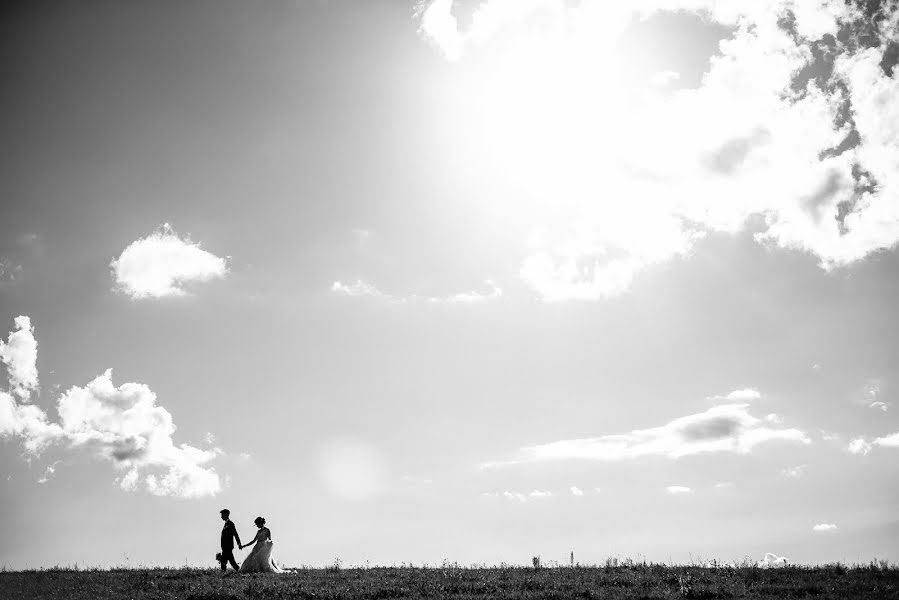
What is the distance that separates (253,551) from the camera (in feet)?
92.1

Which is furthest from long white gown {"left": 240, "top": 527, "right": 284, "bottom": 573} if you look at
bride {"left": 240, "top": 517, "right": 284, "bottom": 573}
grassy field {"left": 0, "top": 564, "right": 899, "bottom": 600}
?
grassy field {"left": 0, "top": 564, "right": 899, "bottom": 600}

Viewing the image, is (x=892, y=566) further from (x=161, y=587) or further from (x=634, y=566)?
(x=161, y=587)

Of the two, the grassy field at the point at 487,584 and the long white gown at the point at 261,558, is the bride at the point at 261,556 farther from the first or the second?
the grassy field at the point at 487,584

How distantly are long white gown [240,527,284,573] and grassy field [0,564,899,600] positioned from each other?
1.49 m

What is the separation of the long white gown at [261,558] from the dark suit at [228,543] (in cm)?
101

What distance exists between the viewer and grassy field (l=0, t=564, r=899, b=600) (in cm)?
2047

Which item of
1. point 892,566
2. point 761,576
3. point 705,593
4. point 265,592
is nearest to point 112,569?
point 265,592

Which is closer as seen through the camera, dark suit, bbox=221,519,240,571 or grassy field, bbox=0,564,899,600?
grassy field, bbox=0,564,899,600

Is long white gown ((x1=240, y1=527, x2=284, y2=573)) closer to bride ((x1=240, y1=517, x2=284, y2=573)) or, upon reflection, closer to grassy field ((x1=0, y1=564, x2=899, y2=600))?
bride ((x1=240, y1=517, x2=284, y2=573))

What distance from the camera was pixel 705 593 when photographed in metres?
20.5

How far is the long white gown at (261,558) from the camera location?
2738cm

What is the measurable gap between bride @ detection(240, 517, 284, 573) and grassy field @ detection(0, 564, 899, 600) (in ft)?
4.96

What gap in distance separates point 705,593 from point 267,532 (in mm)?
16789

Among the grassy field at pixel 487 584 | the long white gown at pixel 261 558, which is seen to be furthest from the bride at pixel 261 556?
the grassy field at pixel 487 584
